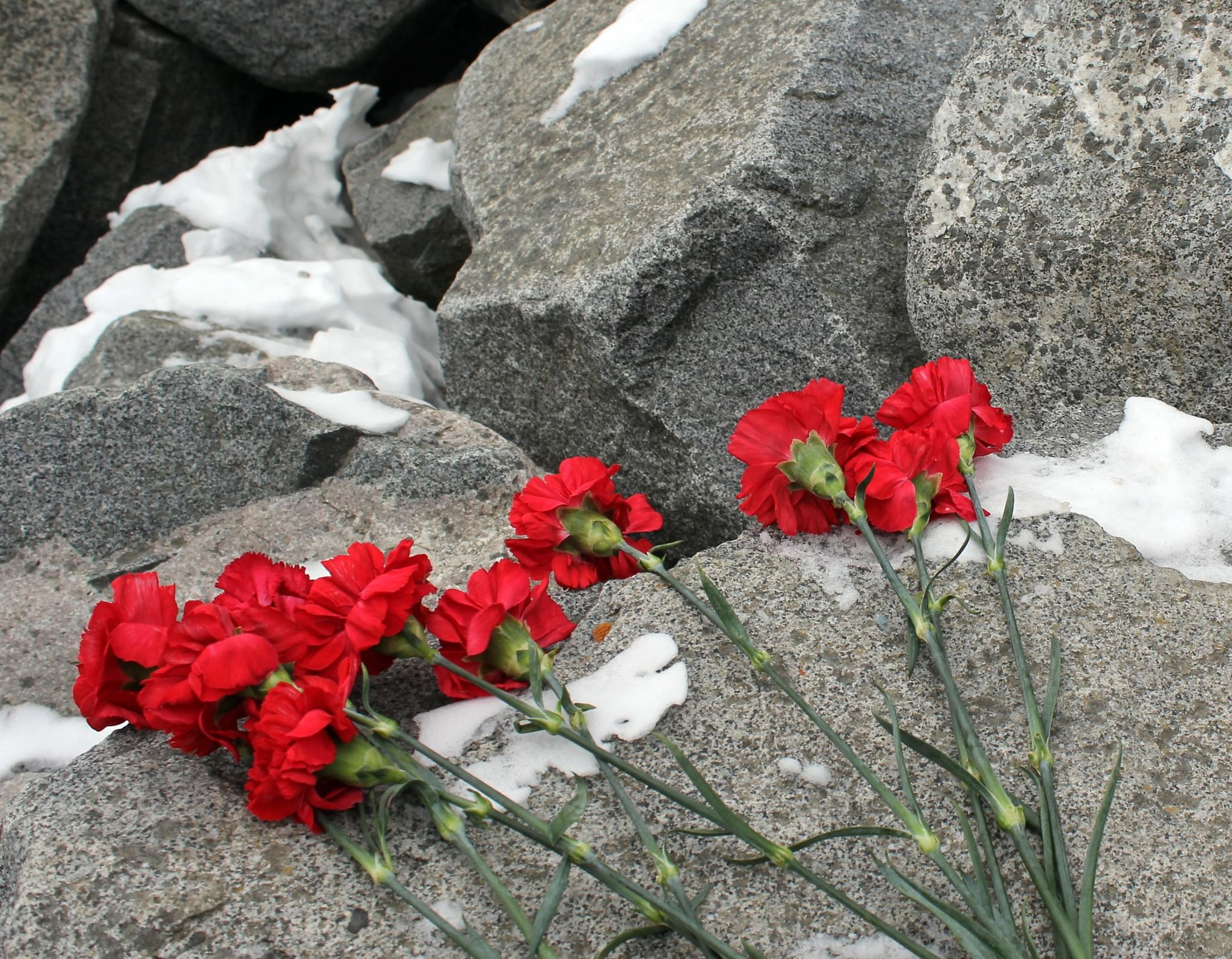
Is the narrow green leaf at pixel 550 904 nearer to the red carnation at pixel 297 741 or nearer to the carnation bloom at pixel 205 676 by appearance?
the red carnation at pixel 297 741

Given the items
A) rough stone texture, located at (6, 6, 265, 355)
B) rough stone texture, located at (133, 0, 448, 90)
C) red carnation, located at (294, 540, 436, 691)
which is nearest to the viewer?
red carnation, located at (294, 540, 436, 691)

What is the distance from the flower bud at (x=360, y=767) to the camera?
0.97 metres

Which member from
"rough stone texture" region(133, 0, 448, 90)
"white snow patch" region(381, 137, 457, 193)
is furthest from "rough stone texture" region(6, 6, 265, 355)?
"white snow patch" region(381, 137, 457, 193)

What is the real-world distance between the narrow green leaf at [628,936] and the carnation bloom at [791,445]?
19.1 inches

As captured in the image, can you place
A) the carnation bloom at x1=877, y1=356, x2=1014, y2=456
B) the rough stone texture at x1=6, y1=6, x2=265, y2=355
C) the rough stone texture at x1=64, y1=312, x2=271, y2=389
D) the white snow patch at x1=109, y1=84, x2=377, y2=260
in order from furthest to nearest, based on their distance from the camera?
1. the rough stone texture at x1=6, y1=6, x2=265, y2=355
2. the white snow patch at x1=109, y1=84, x2=377, y2=260
3. the rough stone texture at x1=64, y1=312, x2=271, y2=389
4. the carnation bloom at x1=877, y1=356, x2=1014, y2=456

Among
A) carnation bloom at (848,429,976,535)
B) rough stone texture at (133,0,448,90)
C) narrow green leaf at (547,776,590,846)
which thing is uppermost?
rough stone texture at (133,0,448,90)

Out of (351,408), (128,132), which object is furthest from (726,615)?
(128,132)

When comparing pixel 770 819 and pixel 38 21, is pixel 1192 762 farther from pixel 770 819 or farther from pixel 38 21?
pixel 38 21

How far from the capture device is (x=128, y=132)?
10.9 feet

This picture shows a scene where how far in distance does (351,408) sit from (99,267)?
1520 mm

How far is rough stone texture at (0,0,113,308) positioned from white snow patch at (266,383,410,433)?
1.57 metres

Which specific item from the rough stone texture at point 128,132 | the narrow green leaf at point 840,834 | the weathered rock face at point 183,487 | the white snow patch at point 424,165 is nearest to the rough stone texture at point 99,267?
the rough stone texture at point 128,132

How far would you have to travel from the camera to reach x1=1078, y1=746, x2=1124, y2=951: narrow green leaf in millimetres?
899

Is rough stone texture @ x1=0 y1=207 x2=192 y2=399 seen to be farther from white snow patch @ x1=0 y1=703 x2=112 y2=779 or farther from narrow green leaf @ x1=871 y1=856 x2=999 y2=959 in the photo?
narrow green leaf @ x1=871 y1=856 x2=999 y2=959
